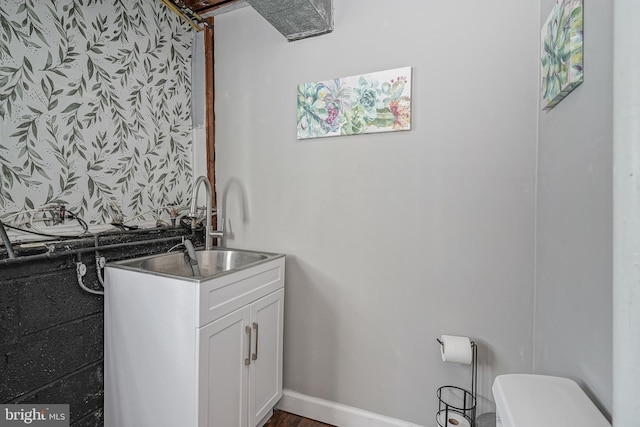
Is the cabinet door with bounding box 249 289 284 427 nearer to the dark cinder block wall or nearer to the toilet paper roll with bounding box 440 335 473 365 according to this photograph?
the dark cinder block wall

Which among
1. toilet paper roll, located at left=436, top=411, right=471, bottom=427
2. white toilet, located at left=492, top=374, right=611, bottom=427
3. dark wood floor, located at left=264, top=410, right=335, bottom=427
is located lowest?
dark wood floor, located at left=264, top=410, right=335, bottom=427

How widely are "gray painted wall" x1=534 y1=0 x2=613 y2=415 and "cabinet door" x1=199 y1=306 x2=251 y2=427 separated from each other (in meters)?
1.24

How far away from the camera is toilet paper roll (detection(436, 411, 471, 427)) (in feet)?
4.69

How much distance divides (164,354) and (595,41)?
1.79m

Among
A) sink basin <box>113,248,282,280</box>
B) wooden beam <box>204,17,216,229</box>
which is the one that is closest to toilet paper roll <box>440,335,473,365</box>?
sink basin <box>113,248,282,280</box>

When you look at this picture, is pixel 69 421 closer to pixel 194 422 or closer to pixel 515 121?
pixel 194 422

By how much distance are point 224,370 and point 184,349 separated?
0.71ft

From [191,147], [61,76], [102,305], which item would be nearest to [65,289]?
[102,305]

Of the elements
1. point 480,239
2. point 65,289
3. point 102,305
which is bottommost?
point 102,305

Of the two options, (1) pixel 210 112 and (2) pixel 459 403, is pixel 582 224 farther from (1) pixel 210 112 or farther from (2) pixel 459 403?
(1) pixel 210 112

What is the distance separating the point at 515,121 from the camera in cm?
138

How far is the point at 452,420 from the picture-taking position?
4.81ft

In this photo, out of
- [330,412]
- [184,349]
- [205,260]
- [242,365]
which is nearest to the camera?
A: [184,349]

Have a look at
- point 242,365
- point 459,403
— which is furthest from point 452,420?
point 242,365
